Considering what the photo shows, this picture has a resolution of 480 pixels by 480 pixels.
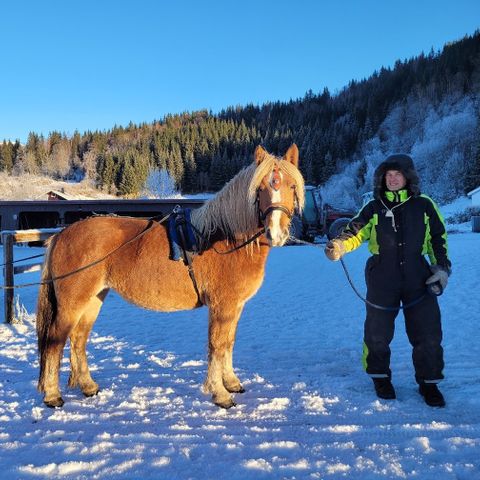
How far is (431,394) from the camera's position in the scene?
3033 mm

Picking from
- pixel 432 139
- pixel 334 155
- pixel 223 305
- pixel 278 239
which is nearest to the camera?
pixel 278 239

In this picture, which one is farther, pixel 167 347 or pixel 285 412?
pixel 167 347

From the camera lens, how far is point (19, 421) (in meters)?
2.83

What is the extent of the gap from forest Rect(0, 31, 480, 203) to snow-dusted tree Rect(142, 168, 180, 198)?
5.75ft

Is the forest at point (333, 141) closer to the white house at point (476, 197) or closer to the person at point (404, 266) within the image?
the white house at point (476, 197)

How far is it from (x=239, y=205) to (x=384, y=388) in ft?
6.43

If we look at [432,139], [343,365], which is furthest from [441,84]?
[343,365]

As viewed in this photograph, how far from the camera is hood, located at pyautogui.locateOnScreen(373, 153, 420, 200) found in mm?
3166

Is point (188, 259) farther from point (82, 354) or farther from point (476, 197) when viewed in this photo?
point (476, 197)

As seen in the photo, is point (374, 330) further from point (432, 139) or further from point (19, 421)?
point (432, 139)

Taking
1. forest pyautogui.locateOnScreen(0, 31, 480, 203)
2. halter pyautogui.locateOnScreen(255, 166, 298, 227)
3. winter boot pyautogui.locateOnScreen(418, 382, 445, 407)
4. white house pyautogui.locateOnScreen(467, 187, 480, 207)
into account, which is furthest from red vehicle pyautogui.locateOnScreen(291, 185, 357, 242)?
forest pyautogui.locateOnScreen(0, 31, 480, 203)

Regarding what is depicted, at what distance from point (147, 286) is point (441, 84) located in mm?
89708

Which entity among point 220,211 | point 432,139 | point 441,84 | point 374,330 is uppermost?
point 441,84

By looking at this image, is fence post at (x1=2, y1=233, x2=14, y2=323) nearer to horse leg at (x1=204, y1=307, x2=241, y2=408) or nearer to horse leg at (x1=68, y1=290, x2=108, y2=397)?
horse leg at (x1=68, y1=290, x2=108, y2=397)
